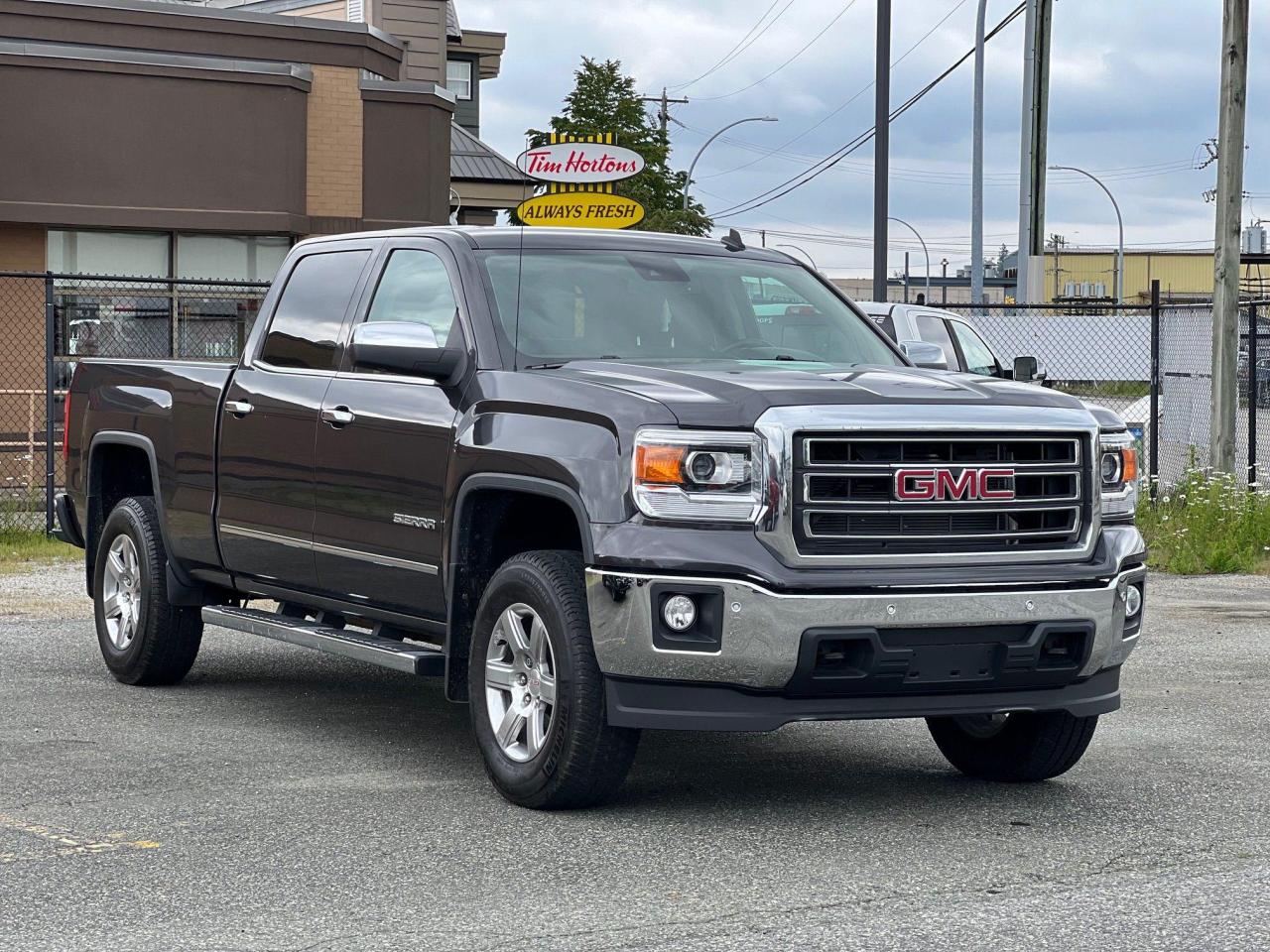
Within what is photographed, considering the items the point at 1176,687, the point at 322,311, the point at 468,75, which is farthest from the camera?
the point at 468,75

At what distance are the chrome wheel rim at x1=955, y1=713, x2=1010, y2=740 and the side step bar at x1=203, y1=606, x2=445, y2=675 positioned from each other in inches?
77.9

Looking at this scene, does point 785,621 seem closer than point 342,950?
No

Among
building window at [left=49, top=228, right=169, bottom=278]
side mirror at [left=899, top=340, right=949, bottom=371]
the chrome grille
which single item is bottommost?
the chrome grille

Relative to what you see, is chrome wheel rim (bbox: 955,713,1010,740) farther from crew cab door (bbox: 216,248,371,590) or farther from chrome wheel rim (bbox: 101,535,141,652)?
chrome wheel rim (bbox: 101,535,141,652)

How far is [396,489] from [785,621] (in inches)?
76.0

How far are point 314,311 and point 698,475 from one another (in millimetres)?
2794

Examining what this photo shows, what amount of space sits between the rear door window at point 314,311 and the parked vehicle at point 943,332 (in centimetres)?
A: 850

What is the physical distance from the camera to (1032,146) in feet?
110

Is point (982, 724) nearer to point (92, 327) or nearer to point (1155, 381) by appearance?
point (1155, 381)

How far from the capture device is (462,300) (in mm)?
7145

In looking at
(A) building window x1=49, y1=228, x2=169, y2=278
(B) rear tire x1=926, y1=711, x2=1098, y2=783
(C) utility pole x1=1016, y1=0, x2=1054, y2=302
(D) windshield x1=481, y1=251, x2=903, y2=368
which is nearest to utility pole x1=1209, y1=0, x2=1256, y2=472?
(D) windshield x1=481, y1=251, x2=903, y2=368


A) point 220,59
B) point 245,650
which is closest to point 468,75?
point 220,59

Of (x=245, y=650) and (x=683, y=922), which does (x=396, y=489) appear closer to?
(x=683, y=922)

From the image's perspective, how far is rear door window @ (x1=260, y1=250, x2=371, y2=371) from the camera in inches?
312
